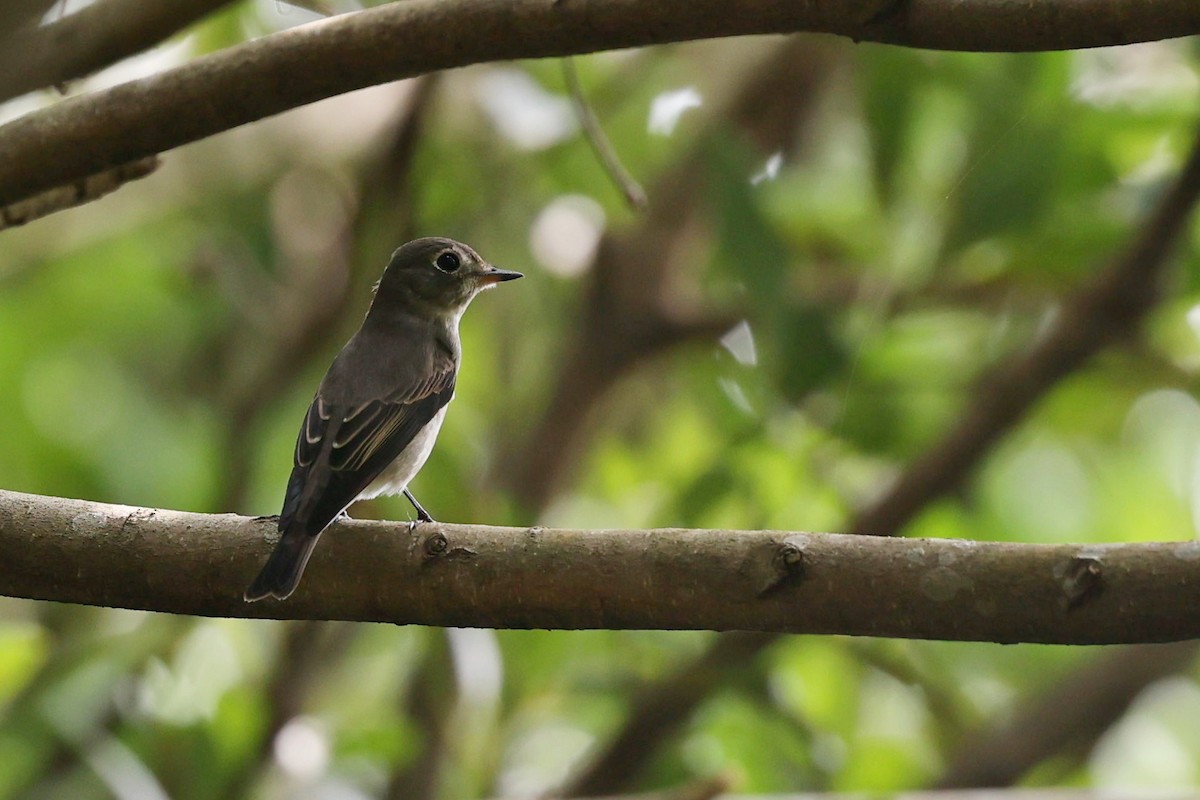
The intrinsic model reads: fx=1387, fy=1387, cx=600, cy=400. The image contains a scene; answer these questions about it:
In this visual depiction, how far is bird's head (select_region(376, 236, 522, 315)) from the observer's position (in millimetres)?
5039

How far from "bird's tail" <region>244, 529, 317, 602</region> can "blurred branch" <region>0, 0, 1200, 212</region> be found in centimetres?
83

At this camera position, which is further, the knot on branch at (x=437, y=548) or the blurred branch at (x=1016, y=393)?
the blurred branch at (x=1016, y=393)

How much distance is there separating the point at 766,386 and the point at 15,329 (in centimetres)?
357

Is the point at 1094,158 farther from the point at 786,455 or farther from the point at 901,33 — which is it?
the point at 901,33

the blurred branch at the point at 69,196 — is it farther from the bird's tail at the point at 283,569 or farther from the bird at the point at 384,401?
the bird's tail at the point at 283,569

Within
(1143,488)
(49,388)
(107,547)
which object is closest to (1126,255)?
(1143,488)

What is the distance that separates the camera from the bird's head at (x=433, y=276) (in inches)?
198

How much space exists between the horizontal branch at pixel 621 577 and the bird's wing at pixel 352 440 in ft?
1.43

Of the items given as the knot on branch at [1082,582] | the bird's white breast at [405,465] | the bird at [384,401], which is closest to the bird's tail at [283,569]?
the bird at [384,401]

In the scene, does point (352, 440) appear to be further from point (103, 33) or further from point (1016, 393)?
point (1016, 393)

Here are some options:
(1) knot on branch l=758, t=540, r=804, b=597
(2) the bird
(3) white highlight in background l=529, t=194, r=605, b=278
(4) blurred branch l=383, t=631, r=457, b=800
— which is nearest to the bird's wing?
(2) the bird

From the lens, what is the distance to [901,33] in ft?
8.07

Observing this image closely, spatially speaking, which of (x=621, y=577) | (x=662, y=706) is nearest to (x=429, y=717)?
(x=662, y=706)

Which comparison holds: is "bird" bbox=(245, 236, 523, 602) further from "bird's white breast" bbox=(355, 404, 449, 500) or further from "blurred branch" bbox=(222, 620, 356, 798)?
"blurred branch" bbox=(222, 620, 356, 798)
